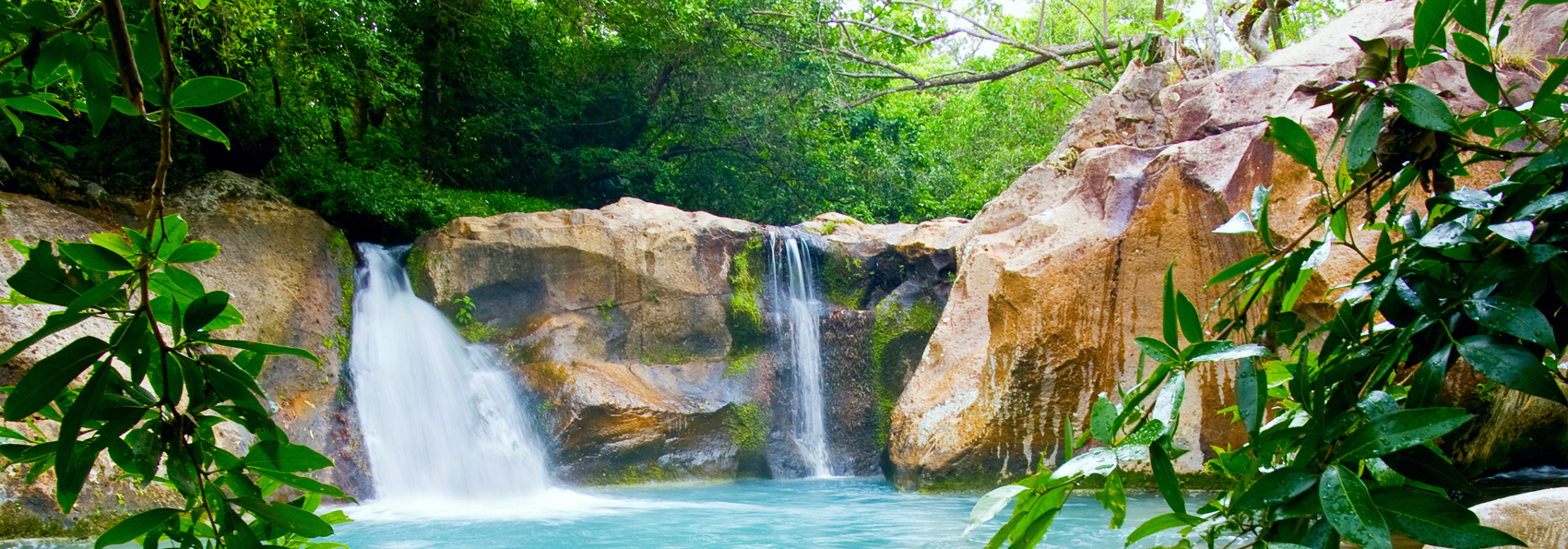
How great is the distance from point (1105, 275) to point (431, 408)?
6268 millimetres

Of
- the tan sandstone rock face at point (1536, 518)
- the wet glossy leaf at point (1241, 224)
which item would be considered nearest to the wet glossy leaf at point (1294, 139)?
the wet glossy leaf at point (1241, 224)

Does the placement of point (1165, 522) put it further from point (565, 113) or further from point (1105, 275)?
point (565, 113)

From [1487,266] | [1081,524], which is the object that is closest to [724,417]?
[1081,524]

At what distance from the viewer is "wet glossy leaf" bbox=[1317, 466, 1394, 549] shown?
588 millimetres

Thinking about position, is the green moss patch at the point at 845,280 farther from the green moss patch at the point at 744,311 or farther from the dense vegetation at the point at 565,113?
the dense vegetation at the point at 565,113

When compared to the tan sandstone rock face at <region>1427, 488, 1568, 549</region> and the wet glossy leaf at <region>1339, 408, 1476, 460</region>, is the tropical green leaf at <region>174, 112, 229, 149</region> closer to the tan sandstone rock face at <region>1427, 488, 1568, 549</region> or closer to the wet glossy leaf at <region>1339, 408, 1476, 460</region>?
the wet glossy leaf at <region>1339, 408, 1476, 460</region>

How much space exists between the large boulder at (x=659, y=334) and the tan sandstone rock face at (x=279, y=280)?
94 centimetres

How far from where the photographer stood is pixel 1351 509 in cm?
61

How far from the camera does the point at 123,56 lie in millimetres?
617

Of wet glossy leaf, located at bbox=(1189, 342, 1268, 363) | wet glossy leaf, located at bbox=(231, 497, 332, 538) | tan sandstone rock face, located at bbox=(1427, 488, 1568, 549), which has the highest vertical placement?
wet glossy leaf, located at bbox=(1189, 342, 1268, 363)

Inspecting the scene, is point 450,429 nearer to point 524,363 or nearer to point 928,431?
point 524,363

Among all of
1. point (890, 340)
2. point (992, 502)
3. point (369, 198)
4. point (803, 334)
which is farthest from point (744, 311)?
point (992, 502)

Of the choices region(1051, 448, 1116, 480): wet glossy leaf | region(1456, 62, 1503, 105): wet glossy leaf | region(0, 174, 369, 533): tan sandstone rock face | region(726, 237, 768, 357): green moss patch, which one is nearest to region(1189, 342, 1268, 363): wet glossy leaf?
region(1051, 448, 1116, 480): wet glossy leaf

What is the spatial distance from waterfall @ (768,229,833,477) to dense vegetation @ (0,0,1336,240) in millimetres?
3327
